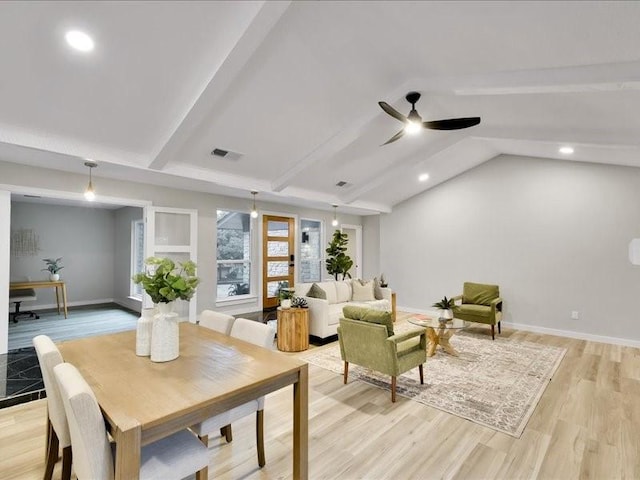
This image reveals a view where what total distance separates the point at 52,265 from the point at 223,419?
22.9 ft

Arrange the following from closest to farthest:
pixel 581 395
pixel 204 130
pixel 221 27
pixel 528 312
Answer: pixel 221 27
pixel 581 395
pixel 204 130
pixel 528 312

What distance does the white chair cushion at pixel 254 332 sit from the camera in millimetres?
2314

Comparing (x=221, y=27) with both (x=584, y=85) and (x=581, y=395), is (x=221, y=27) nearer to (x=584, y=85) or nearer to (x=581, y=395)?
(x=584, y=85)

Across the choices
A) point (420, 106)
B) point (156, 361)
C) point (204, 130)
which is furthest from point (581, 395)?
point (204, 130)

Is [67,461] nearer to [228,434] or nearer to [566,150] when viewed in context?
[228,434]

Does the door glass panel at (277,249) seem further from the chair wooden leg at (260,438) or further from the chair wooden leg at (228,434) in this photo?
the chair wooden leg at (260,438)

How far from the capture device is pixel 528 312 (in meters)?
5.79

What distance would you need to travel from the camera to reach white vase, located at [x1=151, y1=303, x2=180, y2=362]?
1855 mm

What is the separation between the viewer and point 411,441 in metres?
2.46

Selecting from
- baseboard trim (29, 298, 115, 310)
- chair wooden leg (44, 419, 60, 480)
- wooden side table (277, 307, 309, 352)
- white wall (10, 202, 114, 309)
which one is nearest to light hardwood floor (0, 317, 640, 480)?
chair wooden leg (44, 419, 60, 480)

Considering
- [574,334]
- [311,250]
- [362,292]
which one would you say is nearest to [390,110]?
[362,292]

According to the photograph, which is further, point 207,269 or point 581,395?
point 207,269

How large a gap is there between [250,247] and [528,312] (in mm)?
5536

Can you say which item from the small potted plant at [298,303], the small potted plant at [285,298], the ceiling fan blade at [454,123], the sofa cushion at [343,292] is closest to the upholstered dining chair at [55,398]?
the small potted plant at [285,298]
